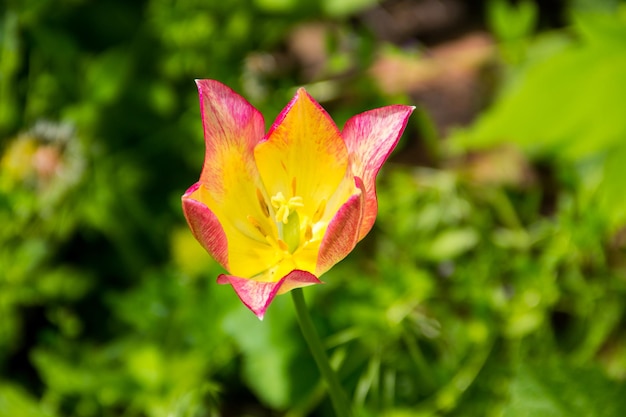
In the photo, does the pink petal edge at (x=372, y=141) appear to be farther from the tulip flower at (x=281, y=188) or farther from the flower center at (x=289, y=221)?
the flower center at (x=289, y=221)

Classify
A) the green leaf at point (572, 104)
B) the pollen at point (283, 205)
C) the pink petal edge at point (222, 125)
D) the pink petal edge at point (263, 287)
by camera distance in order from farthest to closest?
the green leaf at point (572, 104) < the pollen at point (283, 205) < the pink petal edge at point (222, 125) < the pink petal edge at point (263, 287)

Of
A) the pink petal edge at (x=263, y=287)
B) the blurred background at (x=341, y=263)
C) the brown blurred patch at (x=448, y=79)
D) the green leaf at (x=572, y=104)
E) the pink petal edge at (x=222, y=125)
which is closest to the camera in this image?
the pink petal edge at (x=263, y=287)

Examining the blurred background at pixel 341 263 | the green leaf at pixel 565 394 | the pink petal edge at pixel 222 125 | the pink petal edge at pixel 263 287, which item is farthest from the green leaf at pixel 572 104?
the pink petal edge at pixel 263 287

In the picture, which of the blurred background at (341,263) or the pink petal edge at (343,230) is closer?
the pink petal edge at (343,230)

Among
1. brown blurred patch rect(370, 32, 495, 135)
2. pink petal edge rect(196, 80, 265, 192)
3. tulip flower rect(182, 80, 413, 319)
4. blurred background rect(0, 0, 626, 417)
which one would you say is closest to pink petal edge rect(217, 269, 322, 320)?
tulip flower rect(182, 80, 413, 319)

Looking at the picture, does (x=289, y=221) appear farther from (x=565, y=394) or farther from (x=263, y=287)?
(x=565, y=394)
